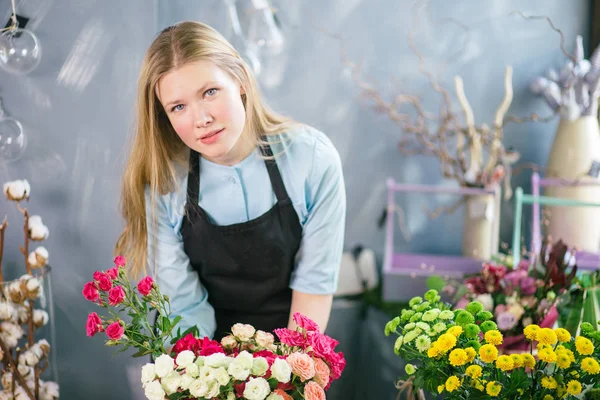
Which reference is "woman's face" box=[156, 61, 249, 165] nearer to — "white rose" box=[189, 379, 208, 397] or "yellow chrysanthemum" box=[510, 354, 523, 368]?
"white rose" box=[189, 379, 208, 397]

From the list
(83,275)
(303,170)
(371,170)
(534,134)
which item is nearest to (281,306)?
(303,170)

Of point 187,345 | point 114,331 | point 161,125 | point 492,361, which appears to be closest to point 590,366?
point 492,361

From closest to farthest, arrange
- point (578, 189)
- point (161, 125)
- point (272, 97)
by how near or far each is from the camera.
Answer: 1. point (161, 125)
2. point (578, 189)
3. point (272, 97)

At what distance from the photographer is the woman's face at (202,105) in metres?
1.42

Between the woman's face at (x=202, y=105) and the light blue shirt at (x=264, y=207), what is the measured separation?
220mm

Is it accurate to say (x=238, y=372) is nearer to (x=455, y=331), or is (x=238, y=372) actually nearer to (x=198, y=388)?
(x=198, y=388)

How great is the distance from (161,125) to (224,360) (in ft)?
2.55

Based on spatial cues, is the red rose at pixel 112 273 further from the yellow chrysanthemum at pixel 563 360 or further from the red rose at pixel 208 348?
the yellow chrysanthemum at pixel 563 360

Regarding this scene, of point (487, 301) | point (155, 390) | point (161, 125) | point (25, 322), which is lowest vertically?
point (25, 322)

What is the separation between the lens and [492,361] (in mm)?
1043

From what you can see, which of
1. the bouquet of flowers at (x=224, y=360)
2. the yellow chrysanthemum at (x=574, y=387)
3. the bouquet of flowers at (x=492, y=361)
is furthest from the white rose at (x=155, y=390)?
the yellow chrysanthemum at (x=574, y=387)

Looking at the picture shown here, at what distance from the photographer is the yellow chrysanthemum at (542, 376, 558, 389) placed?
1020 mm

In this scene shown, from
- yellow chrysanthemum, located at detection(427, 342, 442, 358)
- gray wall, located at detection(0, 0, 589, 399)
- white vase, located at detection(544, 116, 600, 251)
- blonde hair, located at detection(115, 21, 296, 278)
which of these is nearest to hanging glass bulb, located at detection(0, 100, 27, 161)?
gray wall, located at detection(0, 0, 589, 399)

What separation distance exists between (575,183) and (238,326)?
67.4 inches
